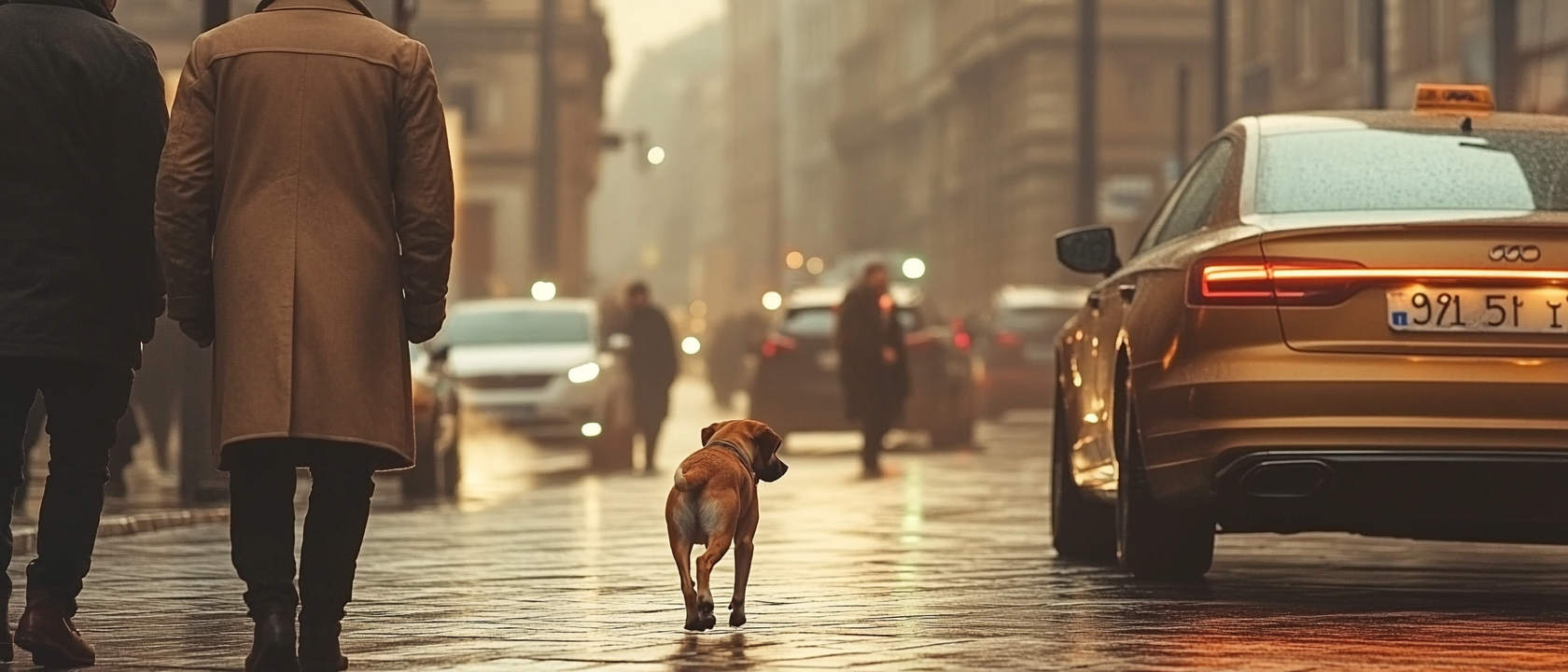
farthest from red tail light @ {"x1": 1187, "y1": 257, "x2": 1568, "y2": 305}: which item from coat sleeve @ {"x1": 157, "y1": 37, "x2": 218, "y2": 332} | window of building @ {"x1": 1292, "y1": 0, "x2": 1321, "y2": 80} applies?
window of building @ {"x1": 1292, "y1": 0, "x2": 1321, "y2": 80}

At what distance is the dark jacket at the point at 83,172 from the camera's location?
729 centimetres

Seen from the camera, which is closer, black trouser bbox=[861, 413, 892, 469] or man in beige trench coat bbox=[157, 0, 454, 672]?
man in beige trench coat bbox=[157, 0, 454, 672]

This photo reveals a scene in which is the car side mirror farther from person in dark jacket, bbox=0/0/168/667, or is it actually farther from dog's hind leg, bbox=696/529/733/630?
person in dark jacket, bbox=0/0/168/667

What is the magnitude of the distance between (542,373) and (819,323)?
13.9ft

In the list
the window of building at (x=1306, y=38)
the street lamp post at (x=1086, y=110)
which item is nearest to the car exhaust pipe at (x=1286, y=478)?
the street lamp post at (x=1086, y=110)

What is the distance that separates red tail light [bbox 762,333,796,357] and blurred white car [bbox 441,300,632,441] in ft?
8.25

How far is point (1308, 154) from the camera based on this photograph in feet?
30.5

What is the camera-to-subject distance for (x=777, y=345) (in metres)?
28.0

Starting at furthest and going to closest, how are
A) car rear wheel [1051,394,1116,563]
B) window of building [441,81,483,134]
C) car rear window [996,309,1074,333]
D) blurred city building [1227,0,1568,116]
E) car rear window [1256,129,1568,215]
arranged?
window of building [441,81,483,134] < car rear window [996,309,1074,333] < blurred city building [1227,0,1568,116] < car rear wheel [1051,394,1116,563] < car rear window [1256,129,1568,215]

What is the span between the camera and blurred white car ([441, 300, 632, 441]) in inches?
965

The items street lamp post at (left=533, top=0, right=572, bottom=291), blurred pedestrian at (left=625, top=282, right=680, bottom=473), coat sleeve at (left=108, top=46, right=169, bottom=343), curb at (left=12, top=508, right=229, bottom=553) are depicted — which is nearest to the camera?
coat sleeve at (left=108, top=46, right=169, bottom=343)

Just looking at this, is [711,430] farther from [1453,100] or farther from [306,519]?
[1453,100]

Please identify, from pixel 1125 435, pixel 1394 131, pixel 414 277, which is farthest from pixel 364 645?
pixel 1394 131

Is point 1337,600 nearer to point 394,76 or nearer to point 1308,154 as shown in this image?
point 1308,154
